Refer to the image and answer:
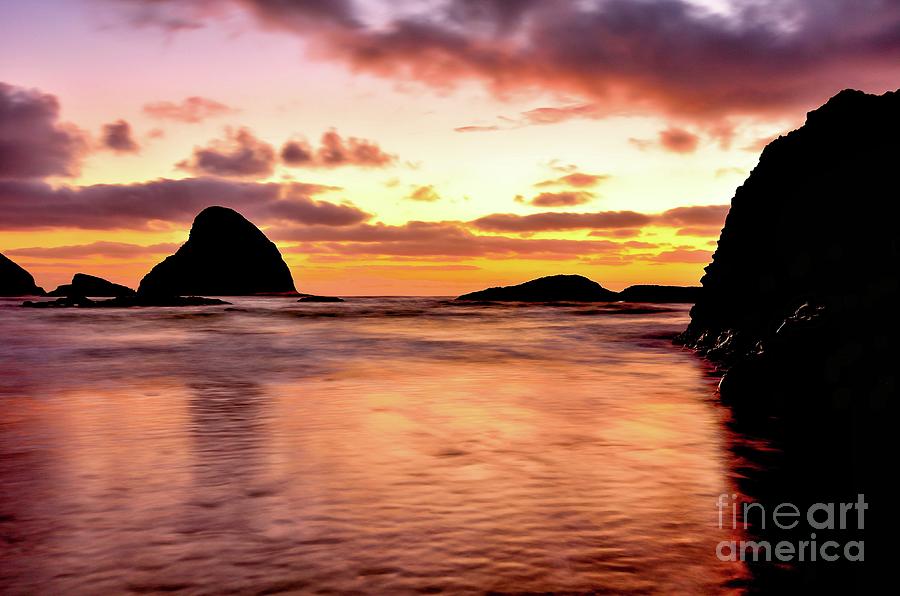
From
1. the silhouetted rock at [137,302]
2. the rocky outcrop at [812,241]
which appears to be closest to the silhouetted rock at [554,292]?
the silhouetted rock at [137,302]

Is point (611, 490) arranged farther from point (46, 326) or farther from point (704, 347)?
point (46, 326)

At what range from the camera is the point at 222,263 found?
150500mm

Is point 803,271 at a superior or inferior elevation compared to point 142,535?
superior

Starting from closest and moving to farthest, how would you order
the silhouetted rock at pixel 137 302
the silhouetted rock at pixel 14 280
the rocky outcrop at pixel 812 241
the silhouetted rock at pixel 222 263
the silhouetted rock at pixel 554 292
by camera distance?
the rocky outcrop at pixel 812 241 < the silhouetted rock at pixel 137 302 < the silhouetted rock at pixel 554 292 < the silhouetted rock at pixel 222 263 < the silhouetted rock at pixel 14 280

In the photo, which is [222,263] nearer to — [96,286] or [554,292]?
[96,286]

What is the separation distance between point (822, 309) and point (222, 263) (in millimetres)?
150745

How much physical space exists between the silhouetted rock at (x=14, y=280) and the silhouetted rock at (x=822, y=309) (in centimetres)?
16030

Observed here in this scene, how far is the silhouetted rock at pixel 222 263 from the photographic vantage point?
479 ft

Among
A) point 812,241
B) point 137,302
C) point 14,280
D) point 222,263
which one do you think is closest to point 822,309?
point 812,241

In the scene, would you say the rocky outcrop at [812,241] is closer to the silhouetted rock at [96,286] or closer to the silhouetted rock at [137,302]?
the silhouetted rock at [137,302]

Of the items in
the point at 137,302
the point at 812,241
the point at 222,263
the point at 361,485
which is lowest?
the point at 361,485

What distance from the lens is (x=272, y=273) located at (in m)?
160

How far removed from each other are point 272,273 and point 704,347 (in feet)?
483

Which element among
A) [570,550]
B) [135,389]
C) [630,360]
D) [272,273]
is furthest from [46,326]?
[272,273]
